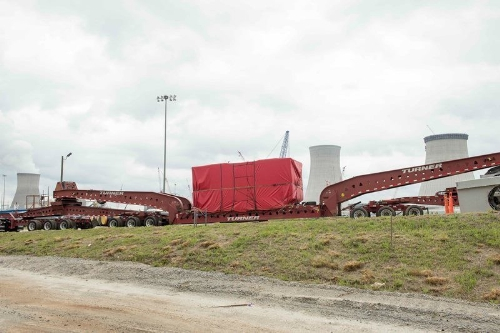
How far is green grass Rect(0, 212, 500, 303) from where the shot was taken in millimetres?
12289

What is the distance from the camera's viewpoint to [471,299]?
10.9 meters

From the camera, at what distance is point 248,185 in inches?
1105

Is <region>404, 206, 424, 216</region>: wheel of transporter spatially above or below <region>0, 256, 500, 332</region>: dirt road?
above

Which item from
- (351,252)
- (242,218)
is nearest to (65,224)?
(242,218)

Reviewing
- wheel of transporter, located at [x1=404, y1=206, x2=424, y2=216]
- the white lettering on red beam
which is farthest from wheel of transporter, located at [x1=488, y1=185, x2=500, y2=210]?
the white lettering on red beam

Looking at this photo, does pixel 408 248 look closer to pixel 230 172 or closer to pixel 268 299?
pixel 268 299

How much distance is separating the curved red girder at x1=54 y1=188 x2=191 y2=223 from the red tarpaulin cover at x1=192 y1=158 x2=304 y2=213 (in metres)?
1.20

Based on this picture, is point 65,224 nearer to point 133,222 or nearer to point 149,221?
point 133,222

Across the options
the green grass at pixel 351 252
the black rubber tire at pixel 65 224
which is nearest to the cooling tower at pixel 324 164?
the black rubber tire at pixel 65 224

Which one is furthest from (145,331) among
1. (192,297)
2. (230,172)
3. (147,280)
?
(230,172)

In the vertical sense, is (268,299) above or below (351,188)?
below

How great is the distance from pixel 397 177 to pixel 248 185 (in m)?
8.77

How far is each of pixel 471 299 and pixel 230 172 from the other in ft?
62.7

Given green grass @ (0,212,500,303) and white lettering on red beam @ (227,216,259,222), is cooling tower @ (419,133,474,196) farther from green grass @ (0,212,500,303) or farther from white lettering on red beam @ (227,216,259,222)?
green grass @ (0,212,500,303)
